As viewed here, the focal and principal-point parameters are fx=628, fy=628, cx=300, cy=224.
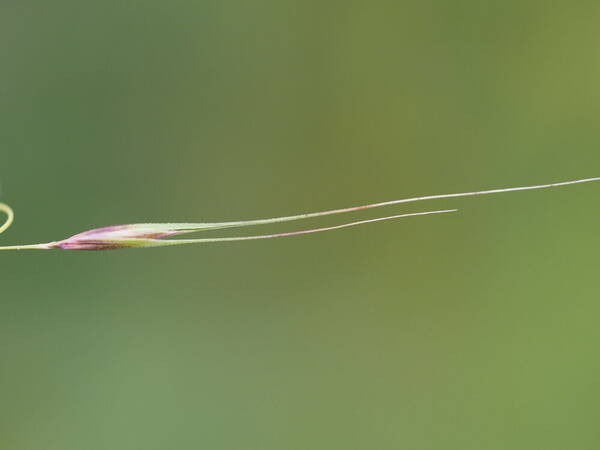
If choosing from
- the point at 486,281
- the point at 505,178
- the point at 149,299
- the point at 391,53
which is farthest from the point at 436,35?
the point at 149,299

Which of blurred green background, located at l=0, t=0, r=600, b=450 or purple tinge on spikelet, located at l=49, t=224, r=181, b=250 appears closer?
purple tinge on spikelet, located at l=49, t=224, r=181, b=250

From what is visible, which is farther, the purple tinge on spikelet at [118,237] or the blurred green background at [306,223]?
the blurred green background at [306,223]

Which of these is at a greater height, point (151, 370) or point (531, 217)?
point (531, 217)

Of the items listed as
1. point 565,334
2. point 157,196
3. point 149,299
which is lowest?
point 565,334

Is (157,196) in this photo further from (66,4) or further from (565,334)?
(565,334)

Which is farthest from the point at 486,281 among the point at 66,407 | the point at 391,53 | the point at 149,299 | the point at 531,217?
the point at 66,407

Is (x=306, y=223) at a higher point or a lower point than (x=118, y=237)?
lower

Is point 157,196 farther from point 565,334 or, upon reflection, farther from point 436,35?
point 565,334

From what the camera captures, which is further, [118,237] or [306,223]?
[306,223]
